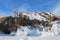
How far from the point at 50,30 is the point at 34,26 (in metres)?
1.20

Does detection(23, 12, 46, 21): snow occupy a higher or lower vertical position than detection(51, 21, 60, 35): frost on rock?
higher

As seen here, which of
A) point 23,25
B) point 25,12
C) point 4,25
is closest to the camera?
point 23,25

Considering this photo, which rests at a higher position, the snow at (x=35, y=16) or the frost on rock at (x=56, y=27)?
the snow at (x=35, y=16)

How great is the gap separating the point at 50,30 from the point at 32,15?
1924mm

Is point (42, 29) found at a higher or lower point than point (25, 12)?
lower

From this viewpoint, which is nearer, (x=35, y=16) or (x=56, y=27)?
(x=56, y=27)

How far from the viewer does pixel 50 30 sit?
1222cm

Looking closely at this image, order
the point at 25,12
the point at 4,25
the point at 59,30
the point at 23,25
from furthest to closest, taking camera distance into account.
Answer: the point at 4,25, the point at 25,12, the point at 23,25, the point at 59,30

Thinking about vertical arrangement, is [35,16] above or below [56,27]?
above

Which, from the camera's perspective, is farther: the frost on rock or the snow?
the snow

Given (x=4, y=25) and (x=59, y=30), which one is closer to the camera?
(x=59, y=30)

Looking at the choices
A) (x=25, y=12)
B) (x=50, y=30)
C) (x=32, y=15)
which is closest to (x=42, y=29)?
(x=50, y=30)

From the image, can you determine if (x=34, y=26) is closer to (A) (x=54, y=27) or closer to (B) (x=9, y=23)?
(A) (x=54, y=27)

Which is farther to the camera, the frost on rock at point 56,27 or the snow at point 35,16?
the snow at point 35,16
